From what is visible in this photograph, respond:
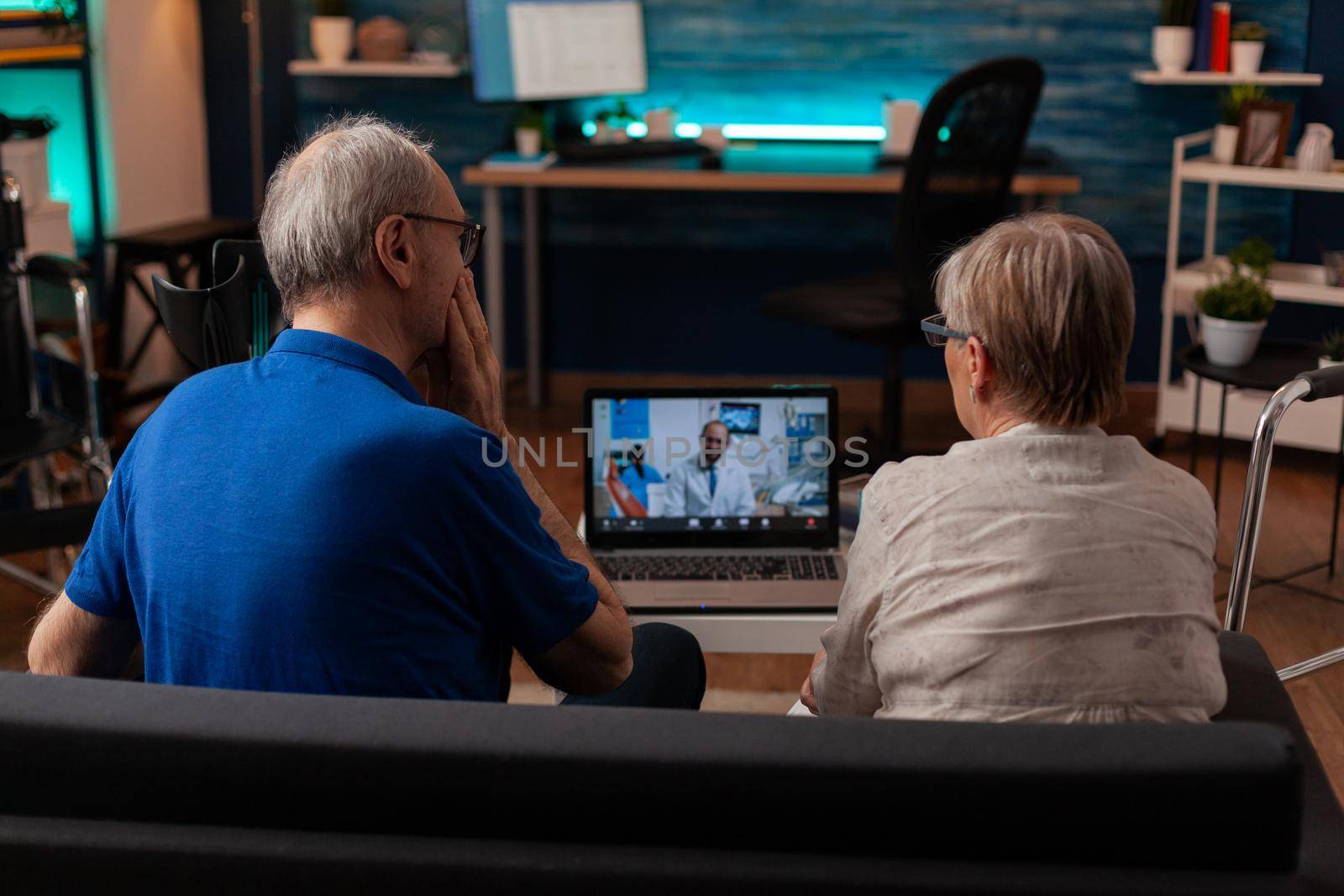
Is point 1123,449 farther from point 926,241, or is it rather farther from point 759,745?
point 926,241

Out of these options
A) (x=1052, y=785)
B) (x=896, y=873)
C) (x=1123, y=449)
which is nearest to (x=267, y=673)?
(x=896, y=873)

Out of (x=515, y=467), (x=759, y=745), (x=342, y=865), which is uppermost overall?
(x=515, y=467)

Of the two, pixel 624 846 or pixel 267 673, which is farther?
pixel 267 673

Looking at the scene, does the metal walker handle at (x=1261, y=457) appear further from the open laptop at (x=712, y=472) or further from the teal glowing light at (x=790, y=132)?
the teal glowing light at (x=790, y=132)

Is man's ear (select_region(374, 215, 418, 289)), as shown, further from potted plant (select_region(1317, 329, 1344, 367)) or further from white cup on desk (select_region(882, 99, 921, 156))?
white cup on desk (select_region(882, 99, 921, 156))

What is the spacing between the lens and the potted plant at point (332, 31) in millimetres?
4984

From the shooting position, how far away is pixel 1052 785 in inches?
44.1

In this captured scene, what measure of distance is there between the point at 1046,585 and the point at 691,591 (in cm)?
83

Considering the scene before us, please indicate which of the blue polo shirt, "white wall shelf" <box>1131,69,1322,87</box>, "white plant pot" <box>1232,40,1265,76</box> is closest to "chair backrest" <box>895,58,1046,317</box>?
"white wall shelf" <box>1131,69,1322,87</box>

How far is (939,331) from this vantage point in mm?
1551

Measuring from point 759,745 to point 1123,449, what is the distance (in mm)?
514

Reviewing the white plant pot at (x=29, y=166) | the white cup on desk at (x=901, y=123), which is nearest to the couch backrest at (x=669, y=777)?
the white plant pot at (x=29, y=166)

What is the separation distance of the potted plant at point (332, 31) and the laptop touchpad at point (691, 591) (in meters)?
3.47

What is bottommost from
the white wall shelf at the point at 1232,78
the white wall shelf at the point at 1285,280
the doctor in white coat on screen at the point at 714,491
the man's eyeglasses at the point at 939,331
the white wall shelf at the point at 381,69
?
the doctor in white coat on screen at the point at 714,491
